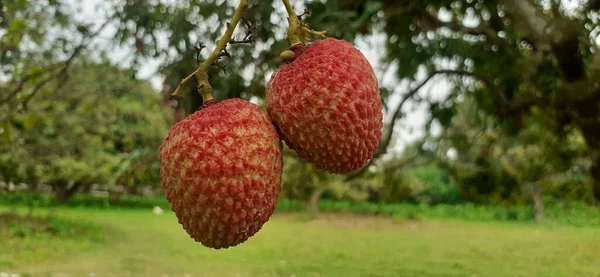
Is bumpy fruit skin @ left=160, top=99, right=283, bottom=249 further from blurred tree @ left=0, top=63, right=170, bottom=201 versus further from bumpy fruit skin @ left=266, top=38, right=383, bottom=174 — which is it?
blurred tree @ left=0, top=63, right=170, bottom=201

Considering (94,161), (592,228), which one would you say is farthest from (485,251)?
(94,161)

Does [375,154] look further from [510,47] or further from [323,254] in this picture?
[323,254]

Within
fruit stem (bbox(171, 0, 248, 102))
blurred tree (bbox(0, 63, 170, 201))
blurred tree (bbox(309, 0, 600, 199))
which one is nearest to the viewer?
fruit stem (bbox(171, 0, 248, 102))

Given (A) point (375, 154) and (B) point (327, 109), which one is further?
(A) point (375, 154)

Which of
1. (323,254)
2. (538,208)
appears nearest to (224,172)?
(323,254)

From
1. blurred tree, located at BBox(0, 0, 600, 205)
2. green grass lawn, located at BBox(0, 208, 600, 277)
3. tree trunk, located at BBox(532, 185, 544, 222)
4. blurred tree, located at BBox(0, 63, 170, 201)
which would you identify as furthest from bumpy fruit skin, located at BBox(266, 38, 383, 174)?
tree trunk, located at BBox(532, 185, 544, 222)
